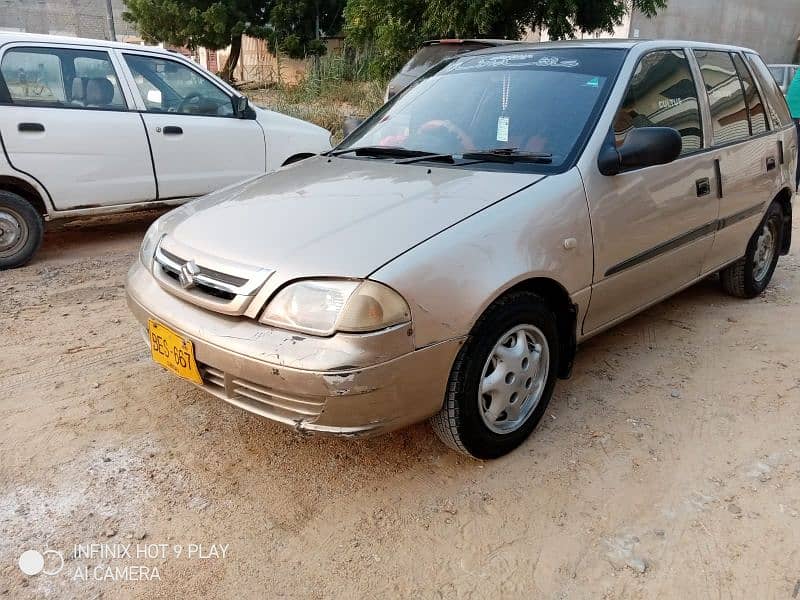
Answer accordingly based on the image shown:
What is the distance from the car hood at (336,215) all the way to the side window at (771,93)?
8.36 feet

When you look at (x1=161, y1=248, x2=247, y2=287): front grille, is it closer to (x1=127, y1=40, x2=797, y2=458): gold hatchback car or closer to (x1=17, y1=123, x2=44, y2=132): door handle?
(x1=127, y1=40, x2=797, y2=458): gold hatchback car

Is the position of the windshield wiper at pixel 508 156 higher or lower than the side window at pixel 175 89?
lower

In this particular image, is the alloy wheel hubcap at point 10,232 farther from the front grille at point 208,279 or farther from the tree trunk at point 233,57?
the tree trunk at point 233,57

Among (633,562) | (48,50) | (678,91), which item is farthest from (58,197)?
(633,562)

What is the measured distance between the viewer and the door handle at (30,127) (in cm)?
481

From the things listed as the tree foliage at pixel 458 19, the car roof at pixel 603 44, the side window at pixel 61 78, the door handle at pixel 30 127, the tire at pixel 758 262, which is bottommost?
the tire at pixel 758 262

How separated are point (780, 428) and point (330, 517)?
2052 millimetres

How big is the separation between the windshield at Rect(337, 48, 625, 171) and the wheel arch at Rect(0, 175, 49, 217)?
2858mm

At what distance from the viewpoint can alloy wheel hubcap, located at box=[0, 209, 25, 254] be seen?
4883 mm

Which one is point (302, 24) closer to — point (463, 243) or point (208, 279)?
point (208, 279)

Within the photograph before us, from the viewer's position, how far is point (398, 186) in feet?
8.95

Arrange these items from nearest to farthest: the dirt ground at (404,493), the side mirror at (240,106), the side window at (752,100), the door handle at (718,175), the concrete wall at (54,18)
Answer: the dirt ground at (404,493) → the door handle at (718,175) → the side window at (752,100) → the side mirror at (240,106) → the concrete wall at (54,18)

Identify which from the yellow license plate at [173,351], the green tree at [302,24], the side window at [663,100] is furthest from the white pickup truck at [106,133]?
the green tree at [302,24]

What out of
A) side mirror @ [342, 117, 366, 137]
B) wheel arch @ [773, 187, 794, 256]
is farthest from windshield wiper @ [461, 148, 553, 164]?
wheel arch @ [773, 187, 794, 256]
